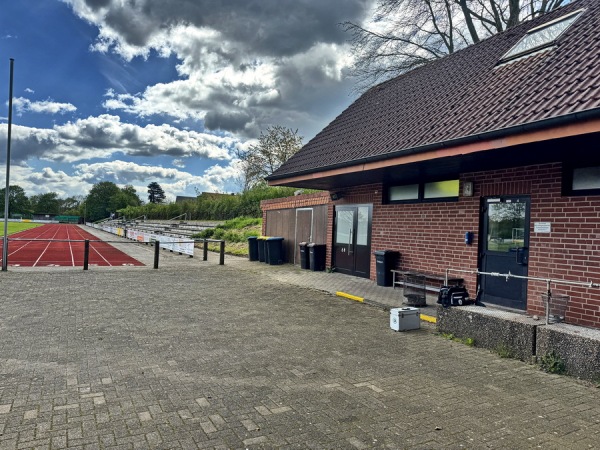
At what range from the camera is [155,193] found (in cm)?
13775

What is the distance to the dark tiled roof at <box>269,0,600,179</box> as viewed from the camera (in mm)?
6008

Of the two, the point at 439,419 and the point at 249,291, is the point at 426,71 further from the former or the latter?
the point at 439,419

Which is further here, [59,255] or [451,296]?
[59,255]

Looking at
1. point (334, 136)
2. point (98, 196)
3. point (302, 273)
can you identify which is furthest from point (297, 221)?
point (98, 196)

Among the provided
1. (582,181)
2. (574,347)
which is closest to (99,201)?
(582,181)

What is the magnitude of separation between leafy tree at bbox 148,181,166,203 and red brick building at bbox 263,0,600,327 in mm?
130590

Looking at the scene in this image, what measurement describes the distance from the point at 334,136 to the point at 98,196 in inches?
4413

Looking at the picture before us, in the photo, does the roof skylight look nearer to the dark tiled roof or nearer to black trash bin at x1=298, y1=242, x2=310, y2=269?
the dark tiled roof

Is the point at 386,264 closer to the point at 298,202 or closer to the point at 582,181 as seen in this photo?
the point at 582,181

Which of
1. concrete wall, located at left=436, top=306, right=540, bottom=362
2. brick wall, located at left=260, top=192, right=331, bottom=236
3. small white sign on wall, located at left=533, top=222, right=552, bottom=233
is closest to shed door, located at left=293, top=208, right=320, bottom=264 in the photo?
brick wall, located at left=260, top=192, right=331, bottom=236

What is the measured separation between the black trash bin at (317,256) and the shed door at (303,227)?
99cm

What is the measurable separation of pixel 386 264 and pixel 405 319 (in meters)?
4.03

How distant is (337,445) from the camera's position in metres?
2.95

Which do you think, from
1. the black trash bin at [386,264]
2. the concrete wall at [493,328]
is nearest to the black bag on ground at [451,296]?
the concrete wall at [493,328]
